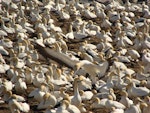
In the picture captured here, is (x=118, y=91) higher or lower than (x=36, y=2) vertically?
lower

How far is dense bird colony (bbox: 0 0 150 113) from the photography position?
14.4 meters

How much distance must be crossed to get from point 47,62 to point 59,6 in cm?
606

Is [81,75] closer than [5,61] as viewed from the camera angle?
Yes

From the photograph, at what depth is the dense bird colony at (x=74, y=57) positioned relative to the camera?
14359mm

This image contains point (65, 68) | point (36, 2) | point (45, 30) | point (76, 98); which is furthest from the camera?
point (36, 2)

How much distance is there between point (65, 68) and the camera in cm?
1667

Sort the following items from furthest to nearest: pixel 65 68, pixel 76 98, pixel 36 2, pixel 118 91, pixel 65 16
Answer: pixel 36 2, pixel 65 16, pixel 65 68, pixel 118 91, pixel 76 98

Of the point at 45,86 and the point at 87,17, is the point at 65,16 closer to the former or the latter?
the point at 87,17

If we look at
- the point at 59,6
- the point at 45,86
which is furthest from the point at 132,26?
the point at 45,86

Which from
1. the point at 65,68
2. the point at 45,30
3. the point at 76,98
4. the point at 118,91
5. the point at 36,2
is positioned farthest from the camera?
the point at 36,2

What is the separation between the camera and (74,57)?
57.1ft

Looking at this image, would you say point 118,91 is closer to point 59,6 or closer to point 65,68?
point 65,68

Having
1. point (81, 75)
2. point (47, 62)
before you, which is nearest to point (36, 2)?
point (47, 62)

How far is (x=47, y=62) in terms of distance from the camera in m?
17.6
